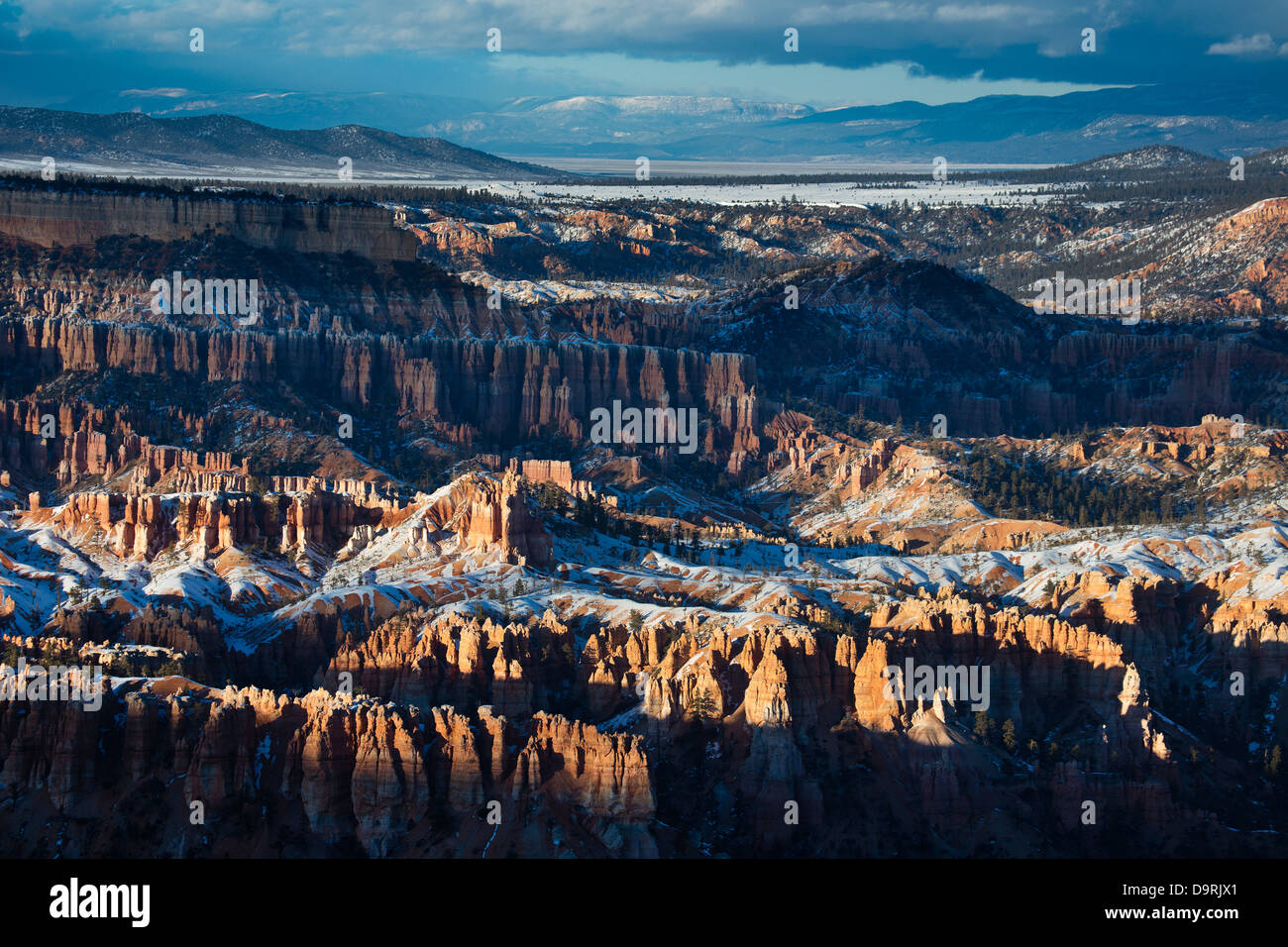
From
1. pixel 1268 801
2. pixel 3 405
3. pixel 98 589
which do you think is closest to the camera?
pixel 1268 801

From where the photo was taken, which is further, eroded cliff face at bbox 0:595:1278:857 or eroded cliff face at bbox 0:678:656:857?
Result: eroded cliff face at bbox 0:595:1278:857

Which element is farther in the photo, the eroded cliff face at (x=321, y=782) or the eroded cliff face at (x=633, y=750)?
the eroded cliff face at (x=633, y=750)

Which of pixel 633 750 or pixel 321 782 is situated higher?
pixel 633 750

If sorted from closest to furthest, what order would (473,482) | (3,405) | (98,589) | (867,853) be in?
1. (867,853)
2. (98,589)
3. (473,482)
4. (3,405)

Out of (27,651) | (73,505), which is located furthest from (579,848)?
(73,505)

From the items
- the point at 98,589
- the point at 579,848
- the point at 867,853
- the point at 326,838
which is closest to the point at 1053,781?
the point at 867,853

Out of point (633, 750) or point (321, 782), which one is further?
point (633, 750)

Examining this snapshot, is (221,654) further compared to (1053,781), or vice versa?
(221,654)

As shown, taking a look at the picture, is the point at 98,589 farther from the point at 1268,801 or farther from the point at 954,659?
the point at 1268,801

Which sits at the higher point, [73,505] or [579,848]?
[73,505]
